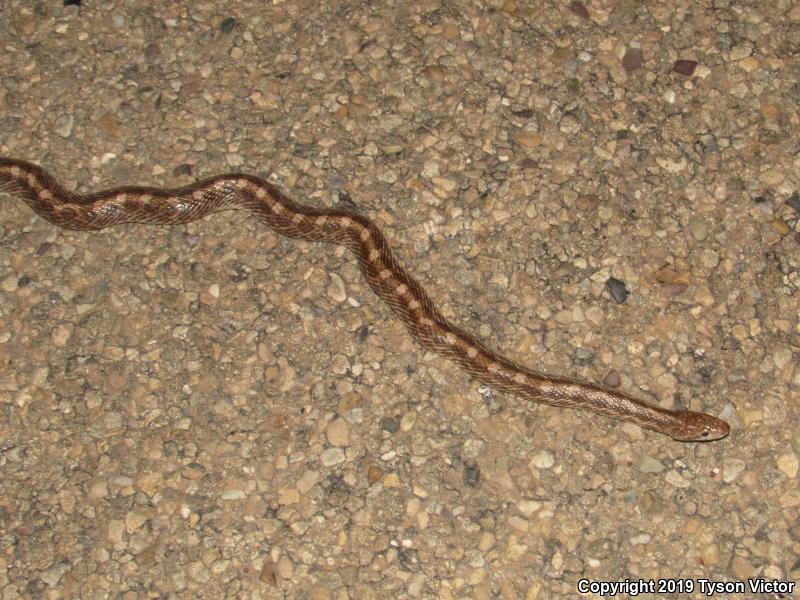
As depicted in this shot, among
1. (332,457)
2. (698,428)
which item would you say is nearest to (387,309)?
(332,457)

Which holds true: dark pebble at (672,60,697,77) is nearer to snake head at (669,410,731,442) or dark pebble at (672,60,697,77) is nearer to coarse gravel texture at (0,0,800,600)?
coarse gravel texture at (0,0,800,600)

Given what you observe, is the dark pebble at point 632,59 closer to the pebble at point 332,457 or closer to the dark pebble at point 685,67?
the dark pebble at point 685,67

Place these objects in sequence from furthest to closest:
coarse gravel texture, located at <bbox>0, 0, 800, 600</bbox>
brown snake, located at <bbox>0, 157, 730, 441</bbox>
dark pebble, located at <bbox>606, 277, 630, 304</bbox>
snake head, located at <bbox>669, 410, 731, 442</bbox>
Result: dark pebble, located at <bbox>606, 277, 630, 304</bbox>, brown snake, located at <bbox>0, 157, 730, 441</bbox>, snake head, located at <bbox>669, 410, 731, 442</bbox>, coarse gravel texture, located at <bbox>0, 0, 800, 600</bbox>

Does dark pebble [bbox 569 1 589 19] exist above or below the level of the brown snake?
above

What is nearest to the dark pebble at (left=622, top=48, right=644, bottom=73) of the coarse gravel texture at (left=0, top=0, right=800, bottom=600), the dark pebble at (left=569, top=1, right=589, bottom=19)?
the coarse gravel texture at (left=0, top=0, right=800, bottom=600)

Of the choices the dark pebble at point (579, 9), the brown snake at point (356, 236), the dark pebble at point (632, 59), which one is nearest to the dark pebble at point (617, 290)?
the brown snake at point (356, 236)

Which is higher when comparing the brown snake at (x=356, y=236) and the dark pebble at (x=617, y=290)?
the dark pebble at (x=617, y=290)

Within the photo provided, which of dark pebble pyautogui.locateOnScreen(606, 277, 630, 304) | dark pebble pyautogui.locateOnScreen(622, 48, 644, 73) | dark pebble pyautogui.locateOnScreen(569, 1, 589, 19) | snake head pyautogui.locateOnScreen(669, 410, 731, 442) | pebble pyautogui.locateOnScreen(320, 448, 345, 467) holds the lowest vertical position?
pebble pyautogui.locateOnScreen(320, 448, 345, 467)
